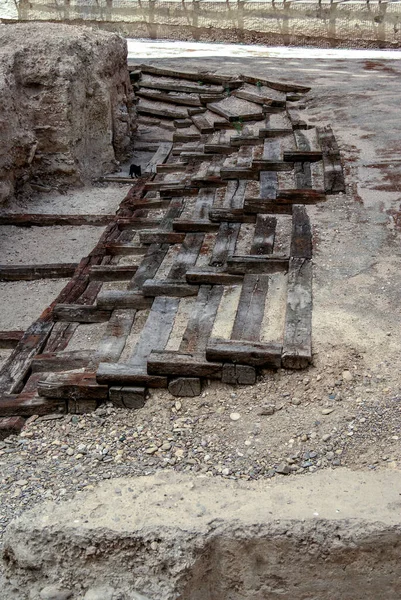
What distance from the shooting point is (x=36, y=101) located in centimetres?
846

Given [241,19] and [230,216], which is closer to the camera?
[230,216]

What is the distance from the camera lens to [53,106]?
847 cm

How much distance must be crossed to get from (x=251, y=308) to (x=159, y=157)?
208 inches

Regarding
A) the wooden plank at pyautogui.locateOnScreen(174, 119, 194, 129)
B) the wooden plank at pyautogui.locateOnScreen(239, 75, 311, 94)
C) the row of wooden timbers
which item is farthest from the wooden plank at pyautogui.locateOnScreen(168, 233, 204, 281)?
the wooden plank at pyautogui.locateOnScreen(239, 75, 311, 94)

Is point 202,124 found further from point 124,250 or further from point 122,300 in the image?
point 122,300

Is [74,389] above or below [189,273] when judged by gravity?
below

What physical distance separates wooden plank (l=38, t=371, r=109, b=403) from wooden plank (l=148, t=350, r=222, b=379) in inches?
12.4

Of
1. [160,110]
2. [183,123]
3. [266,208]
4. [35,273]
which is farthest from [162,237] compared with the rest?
[160,110]

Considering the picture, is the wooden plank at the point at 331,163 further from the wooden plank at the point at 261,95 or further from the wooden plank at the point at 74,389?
the wooden plank at the point at 74,389

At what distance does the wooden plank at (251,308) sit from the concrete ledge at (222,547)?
46.5 inches

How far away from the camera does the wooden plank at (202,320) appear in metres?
4.21

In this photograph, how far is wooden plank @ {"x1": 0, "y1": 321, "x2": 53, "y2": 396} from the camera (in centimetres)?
450

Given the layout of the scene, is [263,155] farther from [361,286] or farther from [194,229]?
[361,286]

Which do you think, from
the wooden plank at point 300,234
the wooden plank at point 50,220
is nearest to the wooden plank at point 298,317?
the wooden plank at point 300,234
